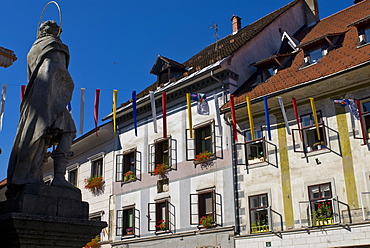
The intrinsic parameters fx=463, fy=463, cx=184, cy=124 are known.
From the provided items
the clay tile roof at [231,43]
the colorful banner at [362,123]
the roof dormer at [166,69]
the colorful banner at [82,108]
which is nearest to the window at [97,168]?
the roof dormer at [166,69]

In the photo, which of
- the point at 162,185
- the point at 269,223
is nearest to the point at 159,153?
the point at 162,185

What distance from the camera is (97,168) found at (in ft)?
88.2

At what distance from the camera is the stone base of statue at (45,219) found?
16.4ft

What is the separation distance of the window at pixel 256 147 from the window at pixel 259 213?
1.47m

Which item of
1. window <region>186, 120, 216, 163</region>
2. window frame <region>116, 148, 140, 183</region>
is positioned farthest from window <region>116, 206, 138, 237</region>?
window <region>186, 120, 216, 163</region>

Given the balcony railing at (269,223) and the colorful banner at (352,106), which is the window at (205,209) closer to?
the balcony railing at (269,223)

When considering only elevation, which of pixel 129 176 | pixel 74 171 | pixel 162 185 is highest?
pixel 74 171

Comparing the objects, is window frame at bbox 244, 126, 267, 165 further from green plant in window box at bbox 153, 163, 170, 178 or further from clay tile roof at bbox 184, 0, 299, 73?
green plant in window box at bbox 153, 163, 170, 178

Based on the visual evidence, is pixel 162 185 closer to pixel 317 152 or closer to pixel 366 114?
pixel 317 152

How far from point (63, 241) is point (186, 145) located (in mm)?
16018

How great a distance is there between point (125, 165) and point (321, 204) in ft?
38.3

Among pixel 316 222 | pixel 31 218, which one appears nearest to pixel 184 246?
pixel 316 222

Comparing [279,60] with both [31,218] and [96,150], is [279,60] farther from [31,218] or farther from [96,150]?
[31,218]

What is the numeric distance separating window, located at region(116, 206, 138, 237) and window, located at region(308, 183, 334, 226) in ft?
31.9
